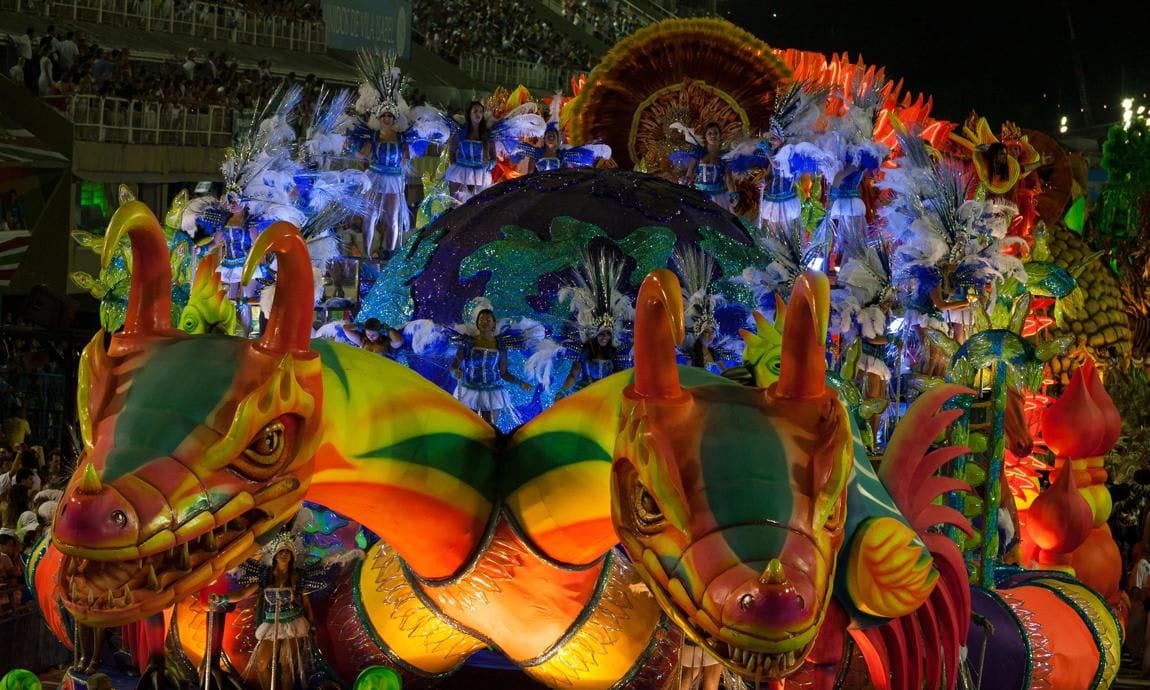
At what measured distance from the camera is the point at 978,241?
6.98m

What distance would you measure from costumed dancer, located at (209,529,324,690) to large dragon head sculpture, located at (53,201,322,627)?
1.25 m

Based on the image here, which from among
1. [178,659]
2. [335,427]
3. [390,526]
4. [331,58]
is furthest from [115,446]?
[331,58]

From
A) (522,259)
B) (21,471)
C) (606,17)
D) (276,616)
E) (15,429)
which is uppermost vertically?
(606,17)

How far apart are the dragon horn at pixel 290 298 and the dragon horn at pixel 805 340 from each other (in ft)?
3.88

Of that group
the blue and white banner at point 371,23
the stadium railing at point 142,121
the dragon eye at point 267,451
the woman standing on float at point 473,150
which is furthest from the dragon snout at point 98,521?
the blue and white banner at point 371,23

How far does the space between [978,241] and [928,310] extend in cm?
38

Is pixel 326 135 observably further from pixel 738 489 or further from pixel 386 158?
pixel 738 489

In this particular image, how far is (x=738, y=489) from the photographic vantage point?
368 cm

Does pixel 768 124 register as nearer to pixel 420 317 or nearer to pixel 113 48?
pixel 420 317

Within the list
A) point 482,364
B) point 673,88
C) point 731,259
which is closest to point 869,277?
point 731,259

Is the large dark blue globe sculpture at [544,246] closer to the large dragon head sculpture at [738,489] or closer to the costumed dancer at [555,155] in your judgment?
the costumed dancer at [555,155]

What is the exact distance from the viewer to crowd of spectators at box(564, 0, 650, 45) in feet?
107

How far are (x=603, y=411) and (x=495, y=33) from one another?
81.2 ft

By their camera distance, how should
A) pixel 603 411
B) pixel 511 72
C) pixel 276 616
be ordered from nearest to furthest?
pixel 603 411 → pixel 276 616 → pixel 511 72
